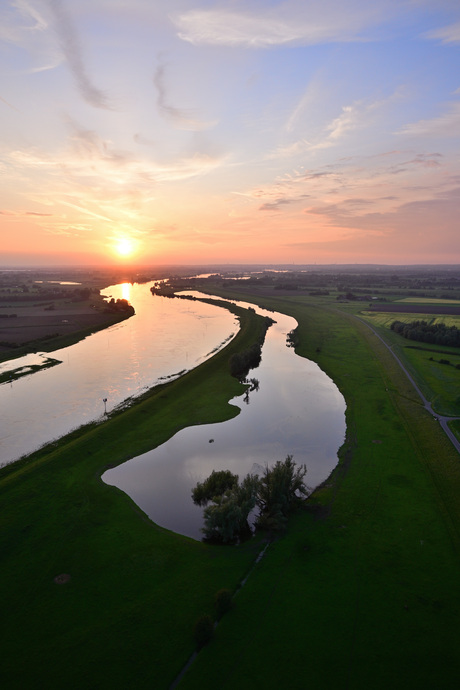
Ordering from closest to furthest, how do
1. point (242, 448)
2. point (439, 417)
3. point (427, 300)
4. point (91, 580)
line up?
point (91, 580), point (242, 448), point (439, 417), point (427, 300)

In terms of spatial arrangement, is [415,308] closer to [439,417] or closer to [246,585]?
[439,417]

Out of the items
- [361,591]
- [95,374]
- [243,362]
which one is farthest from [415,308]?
[361,591]

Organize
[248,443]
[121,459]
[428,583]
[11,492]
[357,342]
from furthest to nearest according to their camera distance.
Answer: [357,342] < [248,443] < [121,459] < [11,492] < [428,583]

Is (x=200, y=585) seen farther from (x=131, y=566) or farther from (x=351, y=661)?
(x=351, y=661)

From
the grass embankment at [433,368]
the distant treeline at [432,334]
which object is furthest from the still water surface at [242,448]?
the distant treeline at [432,334]

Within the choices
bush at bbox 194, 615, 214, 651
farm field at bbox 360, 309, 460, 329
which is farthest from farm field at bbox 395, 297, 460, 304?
bush at bbox 194, 615, 214, 651

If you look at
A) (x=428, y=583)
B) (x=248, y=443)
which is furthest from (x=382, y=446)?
(x=428, y=583)

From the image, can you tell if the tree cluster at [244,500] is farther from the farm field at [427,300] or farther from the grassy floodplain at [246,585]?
the farm field at [427,300]
